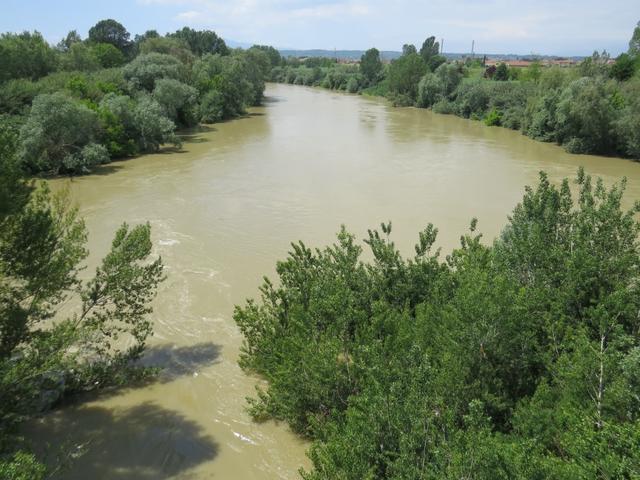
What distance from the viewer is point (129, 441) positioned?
30.1 ft

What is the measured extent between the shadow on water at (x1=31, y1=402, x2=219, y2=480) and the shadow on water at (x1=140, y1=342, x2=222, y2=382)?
Result: 46.6 inches

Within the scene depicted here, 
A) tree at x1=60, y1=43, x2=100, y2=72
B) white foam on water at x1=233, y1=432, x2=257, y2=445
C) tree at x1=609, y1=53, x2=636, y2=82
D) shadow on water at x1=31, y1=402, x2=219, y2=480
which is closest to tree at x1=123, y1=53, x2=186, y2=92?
tree at x1=60, y1=43, x2=100, y2=72

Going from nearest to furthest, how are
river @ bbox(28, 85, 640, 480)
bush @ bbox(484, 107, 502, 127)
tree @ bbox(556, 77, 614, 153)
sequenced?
1. river @ bbox(28, 85, 640, 480)
2. tree @ bbox(556, 77, 614, 153)
3. bush @ bbox(484, 107, 502, 127)

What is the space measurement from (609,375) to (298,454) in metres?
5.39

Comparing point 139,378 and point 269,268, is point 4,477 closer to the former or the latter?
point 139,378

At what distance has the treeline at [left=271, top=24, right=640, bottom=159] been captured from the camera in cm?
3719

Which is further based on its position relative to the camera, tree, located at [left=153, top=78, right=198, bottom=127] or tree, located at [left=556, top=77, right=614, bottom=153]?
tree, located at [left=153, top=78, right=198, bottom=127]

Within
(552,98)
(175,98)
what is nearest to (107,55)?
(175,98)

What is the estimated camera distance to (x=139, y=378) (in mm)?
10805

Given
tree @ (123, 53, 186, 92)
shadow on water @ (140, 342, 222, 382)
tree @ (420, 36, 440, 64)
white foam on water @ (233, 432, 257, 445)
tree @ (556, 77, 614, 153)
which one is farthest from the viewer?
tree @ (420, 36, 440, 64)

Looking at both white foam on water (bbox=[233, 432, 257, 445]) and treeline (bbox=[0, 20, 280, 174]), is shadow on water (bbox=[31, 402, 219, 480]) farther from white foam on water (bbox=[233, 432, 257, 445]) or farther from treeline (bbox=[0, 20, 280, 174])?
treeline (bbox=[0, 20, 280, 174])

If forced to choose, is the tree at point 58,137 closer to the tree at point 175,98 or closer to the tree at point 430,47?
the tree at point 175,98

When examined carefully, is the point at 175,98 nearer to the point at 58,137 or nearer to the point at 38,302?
the point at 58,137

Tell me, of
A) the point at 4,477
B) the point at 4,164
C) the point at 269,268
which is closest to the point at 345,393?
the point at 4,477
